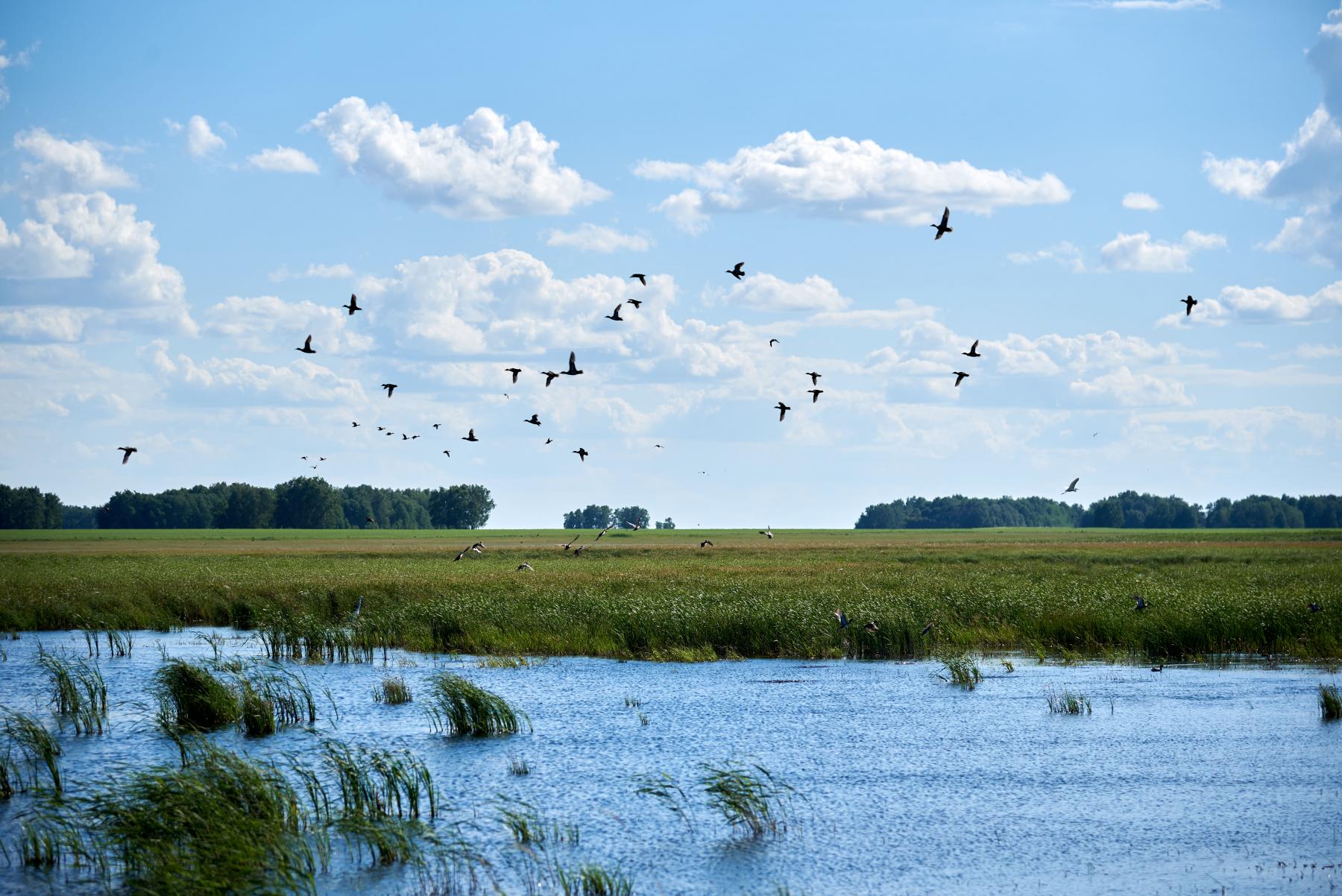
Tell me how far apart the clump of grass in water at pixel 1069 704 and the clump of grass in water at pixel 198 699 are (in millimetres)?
19507

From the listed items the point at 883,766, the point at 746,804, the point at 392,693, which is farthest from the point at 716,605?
the point at 746,804

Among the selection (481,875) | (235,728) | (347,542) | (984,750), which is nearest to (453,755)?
(235,728)

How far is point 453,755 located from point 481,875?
786cm

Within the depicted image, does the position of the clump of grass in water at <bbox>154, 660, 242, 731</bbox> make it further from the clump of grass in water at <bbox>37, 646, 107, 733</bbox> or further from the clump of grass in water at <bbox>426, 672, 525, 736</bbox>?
the clump of grass in water at <bbox>426, 672, 525, 736</bbox>

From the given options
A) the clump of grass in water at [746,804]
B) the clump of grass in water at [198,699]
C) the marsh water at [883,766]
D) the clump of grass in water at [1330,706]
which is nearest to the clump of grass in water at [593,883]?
the marsh water at [883,766]

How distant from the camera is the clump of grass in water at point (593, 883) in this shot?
16594 millimetres

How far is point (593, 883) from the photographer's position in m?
16.8

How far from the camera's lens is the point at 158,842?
1680 centimetres

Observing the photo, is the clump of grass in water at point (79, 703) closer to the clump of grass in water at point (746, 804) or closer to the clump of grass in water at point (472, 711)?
the clump of grass in water at point (472, 711)

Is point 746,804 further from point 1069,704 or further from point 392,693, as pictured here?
point 392,693

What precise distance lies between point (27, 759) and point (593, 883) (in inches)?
481

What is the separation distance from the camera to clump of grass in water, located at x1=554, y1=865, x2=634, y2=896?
54.4 feet

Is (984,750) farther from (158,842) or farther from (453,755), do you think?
(158,842)

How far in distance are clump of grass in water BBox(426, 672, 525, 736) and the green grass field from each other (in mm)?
12983
